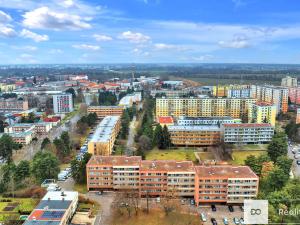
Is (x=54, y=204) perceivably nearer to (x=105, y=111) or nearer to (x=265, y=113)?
(x=105, y=111)

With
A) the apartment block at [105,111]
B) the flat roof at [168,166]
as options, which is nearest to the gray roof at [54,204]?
the flat roof at [168,166]

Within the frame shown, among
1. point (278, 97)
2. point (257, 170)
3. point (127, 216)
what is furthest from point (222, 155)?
point (278, 97)

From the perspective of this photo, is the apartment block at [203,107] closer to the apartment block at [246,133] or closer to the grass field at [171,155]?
the apartment block at [246,133]

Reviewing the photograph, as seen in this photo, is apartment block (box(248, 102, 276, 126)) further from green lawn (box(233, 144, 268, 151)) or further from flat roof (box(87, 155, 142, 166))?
flat roof (box(87, 155, 142, 166))

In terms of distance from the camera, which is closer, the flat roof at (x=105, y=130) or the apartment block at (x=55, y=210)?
the apartment block at (x=55, y=210)

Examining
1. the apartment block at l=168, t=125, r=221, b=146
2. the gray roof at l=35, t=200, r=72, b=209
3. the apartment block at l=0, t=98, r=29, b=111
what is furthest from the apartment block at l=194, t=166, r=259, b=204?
the apartment block at l=0, t=98, r=29, b=111

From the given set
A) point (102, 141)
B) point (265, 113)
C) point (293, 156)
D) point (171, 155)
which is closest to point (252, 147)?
point (293, 156)
